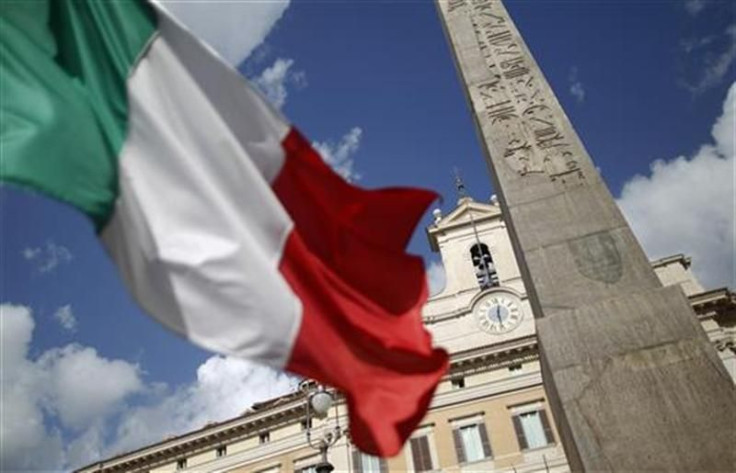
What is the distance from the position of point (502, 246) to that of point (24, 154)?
82.5ft

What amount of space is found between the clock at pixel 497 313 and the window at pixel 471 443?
402cm

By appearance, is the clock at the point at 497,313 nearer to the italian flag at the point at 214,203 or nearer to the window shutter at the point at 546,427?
the window shutter at the point at 546,427

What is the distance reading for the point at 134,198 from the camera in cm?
279

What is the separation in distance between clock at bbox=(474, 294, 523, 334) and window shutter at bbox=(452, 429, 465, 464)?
4.33m

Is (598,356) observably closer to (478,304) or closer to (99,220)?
(99,220)

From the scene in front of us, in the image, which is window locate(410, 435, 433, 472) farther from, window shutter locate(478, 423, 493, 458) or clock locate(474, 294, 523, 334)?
clock locate(474, 294, 523, 334)

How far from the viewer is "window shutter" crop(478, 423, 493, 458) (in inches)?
842

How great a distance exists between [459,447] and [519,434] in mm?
2199

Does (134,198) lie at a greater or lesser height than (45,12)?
lesser

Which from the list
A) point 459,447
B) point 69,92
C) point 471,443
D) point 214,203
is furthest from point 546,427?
point 69,92

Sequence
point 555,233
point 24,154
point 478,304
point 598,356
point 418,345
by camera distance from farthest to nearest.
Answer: point 478,304 → point 555,233 → point 598,356 → point 418,345 → point 24,154

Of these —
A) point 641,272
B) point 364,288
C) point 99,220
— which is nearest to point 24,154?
point 99,220

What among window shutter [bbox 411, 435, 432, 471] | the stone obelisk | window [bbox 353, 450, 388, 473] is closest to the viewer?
the stone obelisk

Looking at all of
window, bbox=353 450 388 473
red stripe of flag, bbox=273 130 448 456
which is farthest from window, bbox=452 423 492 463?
red stripe of flag, bbox=273 130 448 456
